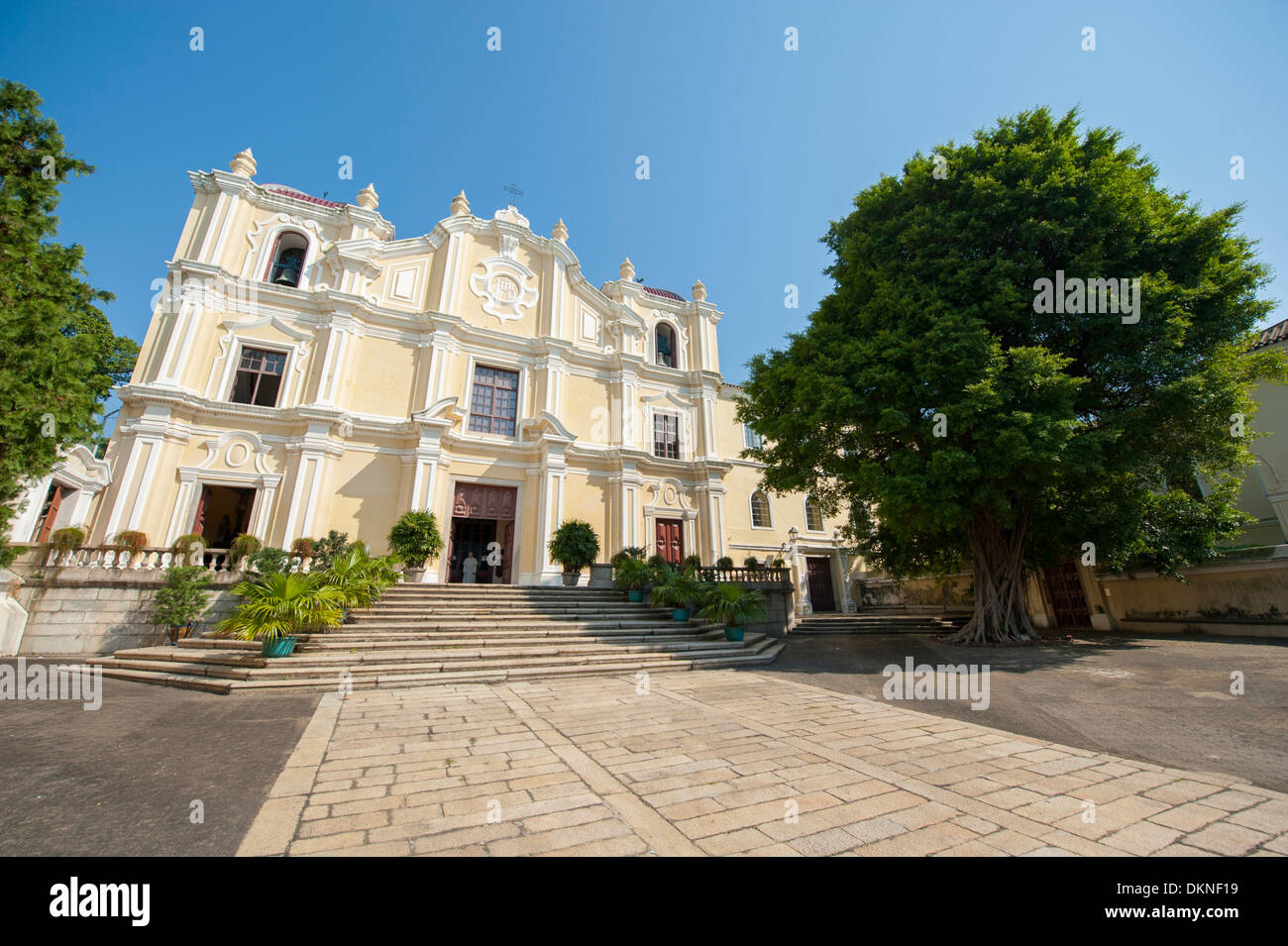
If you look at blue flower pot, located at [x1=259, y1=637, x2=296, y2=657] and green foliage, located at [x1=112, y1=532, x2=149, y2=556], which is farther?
green foliage, located at [x1=112, y1=532, x2=149, y2=556]

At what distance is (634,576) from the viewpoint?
14023 millimetres

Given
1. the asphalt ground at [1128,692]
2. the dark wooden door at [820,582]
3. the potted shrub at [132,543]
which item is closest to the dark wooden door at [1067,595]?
the asphalt ground at [1128,692]

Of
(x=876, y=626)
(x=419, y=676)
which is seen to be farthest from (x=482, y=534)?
(x=876, y=626)

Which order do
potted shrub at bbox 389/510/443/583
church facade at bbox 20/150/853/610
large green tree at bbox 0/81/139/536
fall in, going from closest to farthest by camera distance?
large green tree at bbox 0/81/139/536, potted shrub at bbox 389/510/443/583, church facade at bbox 20/150/853/610

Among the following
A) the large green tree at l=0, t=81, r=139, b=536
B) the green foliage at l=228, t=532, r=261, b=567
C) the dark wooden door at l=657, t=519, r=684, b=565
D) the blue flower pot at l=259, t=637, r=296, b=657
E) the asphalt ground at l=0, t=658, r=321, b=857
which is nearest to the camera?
the asphalt ground at l=0, t=658, r=321, b=857

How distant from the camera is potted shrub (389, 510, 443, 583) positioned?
1431cm

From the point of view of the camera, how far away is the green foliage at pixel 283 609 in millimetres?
7711

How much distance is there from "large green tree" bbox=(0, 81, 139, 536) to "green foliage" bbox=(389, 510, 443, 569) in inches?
300

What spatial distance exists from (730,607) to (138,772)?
986cm

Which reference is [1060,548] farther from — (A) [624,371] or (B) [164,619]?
(B) [164,619]

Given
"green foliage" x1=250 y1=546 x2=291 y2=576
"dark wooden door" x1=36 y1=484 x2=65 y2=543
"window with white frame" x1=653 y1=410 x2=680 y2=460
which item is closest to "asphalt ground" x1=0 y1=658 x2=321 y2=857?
"green foliage" x1=250 y1=546 x2=291 y2=576

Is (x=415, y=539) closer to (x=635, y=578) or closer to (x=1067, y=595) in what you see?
(x=635, y=578)

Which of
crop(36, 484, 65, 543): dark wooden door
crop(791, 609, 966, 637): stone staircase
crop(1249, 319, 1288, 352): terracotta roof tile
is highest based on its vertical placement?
crop(1249, 319, 1288, 352): terracotta roof tile

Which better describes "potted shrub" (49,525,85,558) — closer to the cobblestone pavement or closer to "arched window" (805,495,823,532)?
the cobblestone pavement
